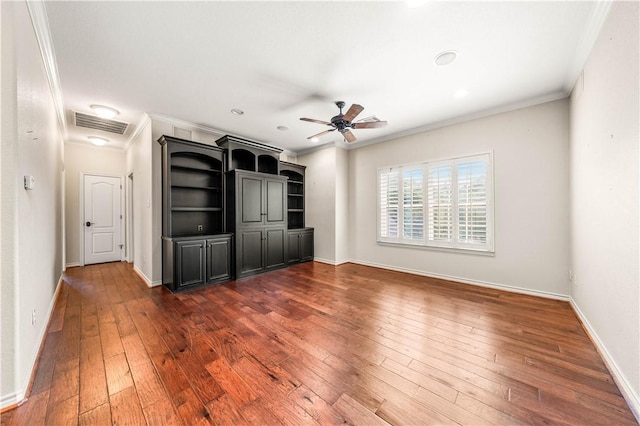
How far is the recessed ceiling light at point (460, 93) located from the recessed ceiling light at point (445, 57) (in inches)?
30.2

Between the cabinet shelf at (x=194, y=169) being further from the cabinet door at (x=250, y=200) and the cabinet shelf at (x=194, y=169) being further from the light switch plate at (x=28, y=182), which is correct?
the light switch plate at (x=28, y=182)

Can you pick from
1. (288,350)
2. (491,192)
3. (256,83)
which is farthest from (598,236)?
(256,83)

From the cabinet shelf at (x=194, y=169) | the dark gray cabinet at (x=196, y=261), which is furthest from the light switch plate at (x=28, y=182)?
the cabinet shelf at (x=194, y=169)

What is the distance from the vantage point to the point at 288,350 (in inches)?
81.6

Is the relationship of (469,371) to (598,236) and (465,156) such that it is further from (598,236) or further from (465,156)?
(465,156)

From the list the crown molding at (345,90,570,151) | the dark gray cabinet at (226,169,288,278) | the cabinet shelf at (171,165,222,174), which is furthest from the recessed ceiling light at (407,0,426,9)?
the cabinet shelf at (171,165,222,174)

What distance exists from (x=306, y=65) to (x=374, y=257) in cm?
397

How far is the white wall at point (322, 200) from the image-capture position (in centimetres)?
546

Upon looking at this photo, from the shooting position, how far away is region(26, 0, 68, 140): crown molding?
1.82 metres

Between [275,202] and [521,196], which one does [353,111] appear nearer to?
[275,202]

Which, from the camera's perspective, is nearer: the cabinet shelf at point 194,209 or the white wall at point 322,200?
the cabinet shelf at point 194,209

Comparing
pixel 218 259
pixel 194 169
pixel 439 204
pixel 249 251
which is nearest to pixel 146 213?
pixel 194 169

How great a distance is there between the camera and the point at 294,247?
5.50 metres

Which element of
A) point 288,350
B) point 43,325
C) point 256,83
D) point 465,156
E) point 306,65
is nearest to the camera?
point 288,350
